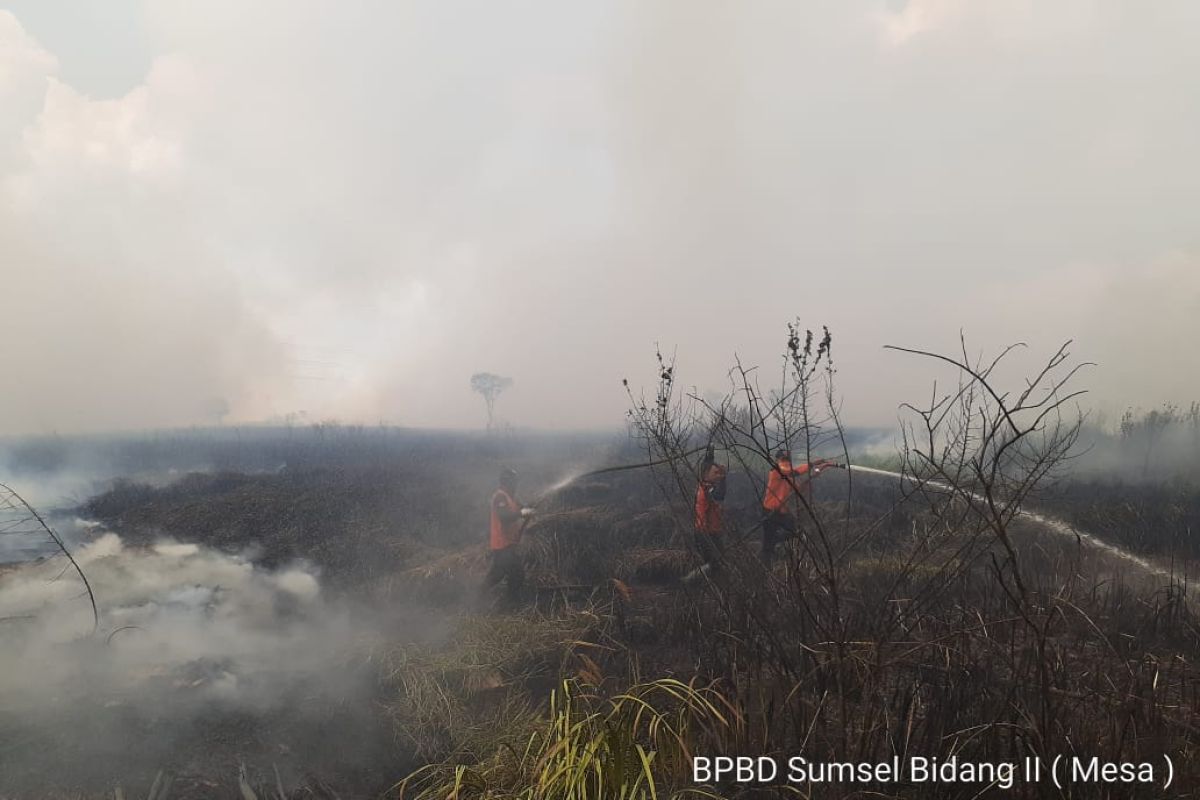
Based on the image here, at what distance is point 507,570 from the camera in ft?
26.6

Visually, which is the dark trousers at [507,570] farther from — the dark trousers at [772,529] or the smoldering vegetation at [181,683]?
the dark trousers at [772,529]

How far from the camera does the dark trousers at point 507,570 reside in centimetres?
805

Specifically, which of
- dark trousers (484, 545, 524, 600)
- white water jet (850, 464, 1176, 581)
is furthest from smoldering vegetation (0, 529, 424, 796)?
white water jet (850, 464, 1176, 581)

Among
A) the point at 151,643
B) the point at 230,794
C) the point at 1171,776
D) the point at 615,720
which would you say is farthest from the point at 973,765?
the point at 151,643

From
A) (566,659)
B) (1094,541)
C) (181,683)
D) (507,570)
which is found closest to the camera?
(181,683)

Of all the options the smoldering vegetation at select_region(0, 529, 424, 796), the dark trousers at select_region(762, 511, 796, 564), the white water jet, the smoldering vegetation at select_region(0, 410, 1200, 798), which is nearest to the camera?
the smoldering vegetation at select_region(0, 410, 1200, 798)

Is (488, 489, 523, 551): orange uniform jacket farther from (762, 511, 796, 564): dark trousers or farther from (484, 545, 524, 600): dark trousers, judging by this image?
(762, 511, 796, 564): dark trousers

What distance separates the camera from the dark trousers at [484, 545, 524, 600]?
805 cm

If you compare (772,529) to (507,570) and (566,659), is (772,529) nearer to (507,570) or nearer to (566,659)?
(507,570)

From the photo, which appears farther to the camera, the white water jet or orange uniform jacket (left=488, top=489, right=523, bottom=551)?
the white water jet

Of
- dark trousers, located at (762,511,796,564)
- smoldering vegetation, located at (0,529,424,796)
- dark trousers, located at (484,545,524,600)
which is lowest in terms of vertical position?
smoldering vegetation, located at (0,529,424,796)

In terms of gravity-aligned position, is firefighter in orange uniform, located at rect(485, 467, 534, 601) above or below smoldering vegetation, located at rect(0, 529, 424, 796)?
above

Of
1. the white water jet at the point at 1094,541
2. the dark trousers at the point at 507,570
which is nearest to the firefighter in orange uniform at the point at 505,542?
the dark trousers at the point at 507,570

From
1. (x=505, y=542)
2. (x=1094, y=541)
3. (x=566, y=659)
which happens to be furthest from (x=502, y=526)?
(x=1094, y=541)
